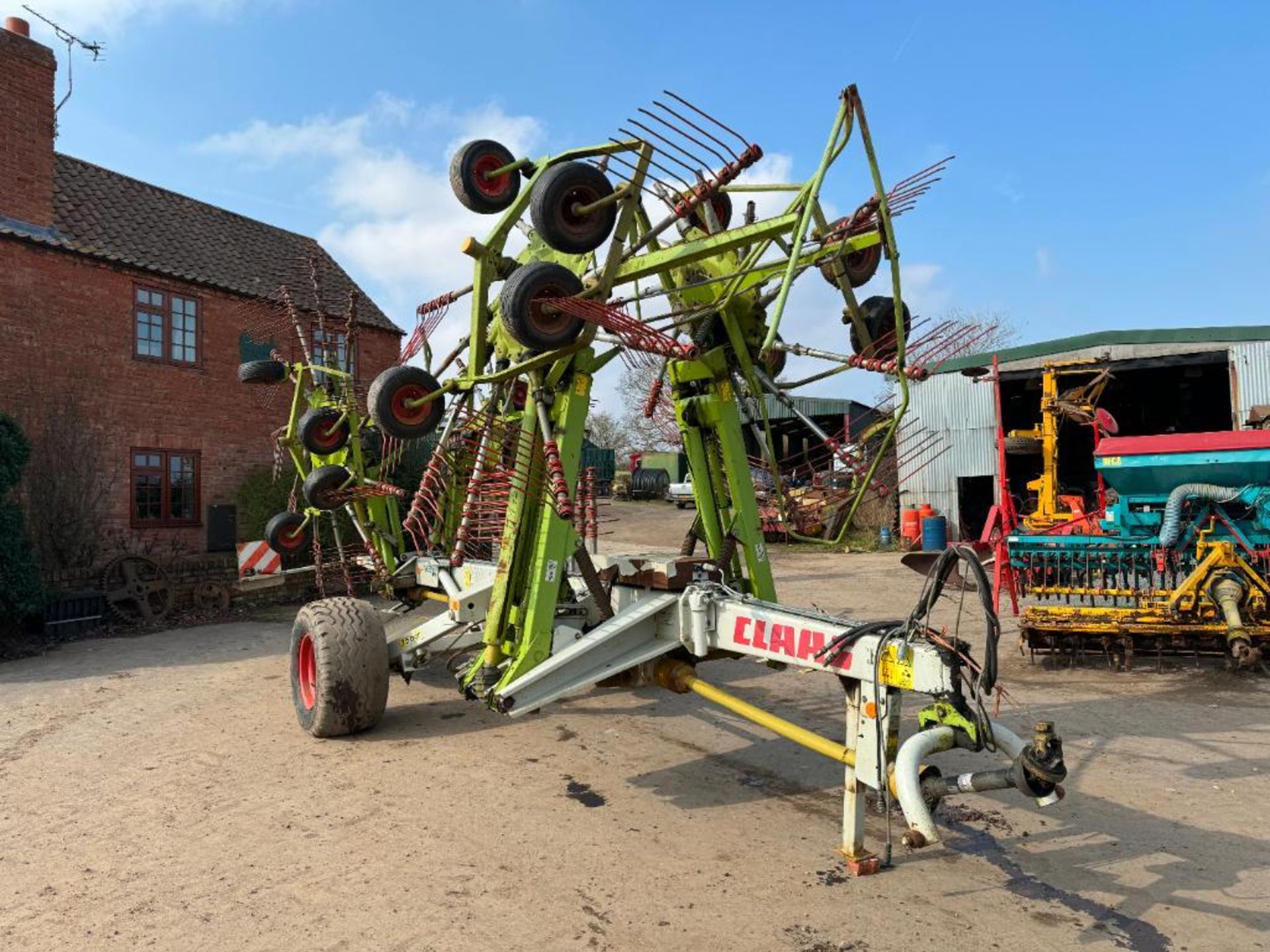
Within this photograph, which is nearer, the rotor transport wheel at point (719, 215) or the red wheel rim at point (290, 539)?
the rotor transport wheel at point (719, 215)

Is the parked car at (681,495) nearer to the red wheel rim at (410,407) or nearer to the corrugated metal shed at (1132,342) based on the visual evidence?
the corrugated metal shed at (1132,342)

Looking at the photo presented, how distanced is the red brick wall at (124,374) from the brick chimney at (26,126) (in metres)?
0.81

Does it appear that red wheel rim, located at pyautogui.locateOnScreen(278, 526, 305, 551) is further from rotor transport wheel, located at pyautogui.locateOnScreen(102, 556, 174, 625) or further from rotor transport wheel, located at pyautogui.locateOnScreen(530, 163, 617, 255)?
rotor transport wheel, located at pyautogui.locateOnScreen(530, 163, 617, 255)

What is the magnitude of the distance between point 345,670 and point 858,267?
14.0 feet

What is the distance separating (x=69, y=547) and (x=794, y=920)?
1226cm

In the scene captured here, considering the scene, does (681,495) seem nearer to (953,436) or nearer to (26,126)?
(953,436)

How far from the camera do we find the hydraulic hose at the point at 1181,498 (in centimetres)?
764

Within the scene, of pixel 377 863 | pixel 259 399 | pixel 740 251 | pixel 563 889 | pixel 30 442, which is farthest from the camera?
pixel 259 399

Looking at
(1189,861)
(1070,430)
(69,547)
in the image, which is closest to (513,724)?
(1189,861)

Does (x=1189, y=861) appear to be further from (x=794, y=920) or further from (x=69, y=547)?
(x=69, y=547)

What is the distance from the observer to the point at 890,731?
11.0ft

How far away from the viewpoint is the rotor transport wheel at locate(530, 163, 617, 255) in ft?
Answer: 13.5

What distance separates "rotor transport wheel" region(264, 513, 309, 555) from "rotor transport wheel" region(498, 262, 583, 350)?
5.71m

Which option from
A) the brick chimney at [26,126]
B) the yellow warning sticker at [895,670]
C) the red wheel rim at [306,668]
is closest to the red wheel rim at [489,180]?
→ the red wheel rim at [306,668]
